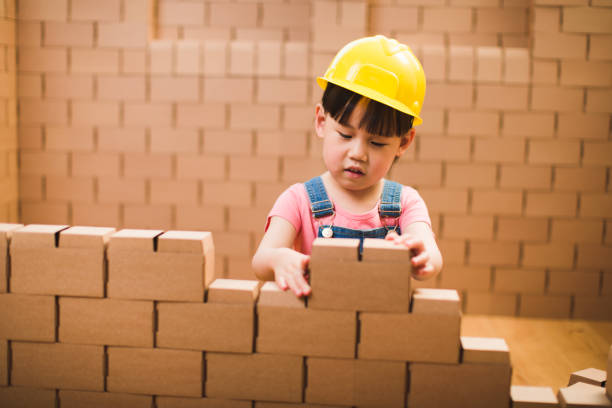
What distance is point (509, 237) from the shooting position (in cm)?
323

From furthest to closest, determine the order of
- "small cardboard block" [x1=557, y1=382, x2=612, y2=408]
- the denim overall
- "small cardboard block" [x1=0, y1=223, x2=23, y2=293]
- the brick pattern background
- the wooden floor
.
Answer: the brick pattern background, the wooden floor, the denim overall, "small cardboard block" [x1=0, y1=223, x2=23, y2=293], "small cardboard block" [x1=557, y1=382, x2=612, y2=408]

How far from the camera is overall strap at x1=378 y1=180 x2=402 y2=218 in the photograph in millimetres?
1673

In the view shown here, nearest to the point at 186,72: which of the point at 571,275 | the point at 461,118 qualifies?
the point at 461,118

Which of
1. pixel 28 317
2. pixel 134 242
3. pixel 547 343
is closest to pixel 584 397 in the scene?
pixel 134 242

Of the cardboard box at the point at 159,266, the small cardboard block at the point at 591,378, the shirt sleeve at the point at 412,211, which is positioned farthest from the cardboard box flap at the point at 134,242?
the small cardboard block at the point at 591,378

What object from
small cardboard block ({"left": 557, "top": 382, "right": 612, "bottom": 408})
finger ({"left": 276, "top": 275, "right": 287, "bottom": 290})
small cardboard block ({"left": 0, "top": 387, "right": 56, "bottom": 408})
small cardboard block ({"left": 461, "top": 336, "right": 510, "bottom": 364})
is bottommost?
small cardboard block ({"left": 0, "top": 387, "right": 56, "bottom": 408})

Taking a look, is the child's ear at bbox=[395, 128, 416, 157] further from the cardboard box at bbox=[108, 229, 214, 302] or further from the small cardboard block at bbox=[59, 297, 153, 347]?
the small cardboard block at bbox=[59, 297, 153, 347]

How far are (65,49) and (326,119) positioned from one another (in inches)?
87.2

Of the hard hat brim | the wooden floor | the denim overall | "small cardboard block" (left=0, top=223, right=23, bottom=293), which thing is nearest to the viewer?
"small cardboard block" (left=0, top=223, right=23, bottom=293)

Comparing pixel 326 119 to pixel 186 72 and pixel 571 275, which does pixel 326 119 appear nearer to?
pixel 186 72

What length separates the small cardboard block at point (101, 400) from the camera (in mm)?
1345

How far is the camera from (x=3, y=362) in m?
1.37

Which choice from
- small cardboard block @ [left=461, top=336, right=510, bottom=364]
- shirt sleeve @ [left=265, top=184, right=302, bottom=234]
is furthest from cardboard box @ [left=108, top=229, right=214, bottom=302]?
small cardboard block @ [left=461, top=336, right=510, bottom=364]

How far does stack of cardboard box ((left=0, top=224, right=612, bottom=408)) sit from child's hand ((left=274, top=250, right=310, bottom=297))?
2 cm
